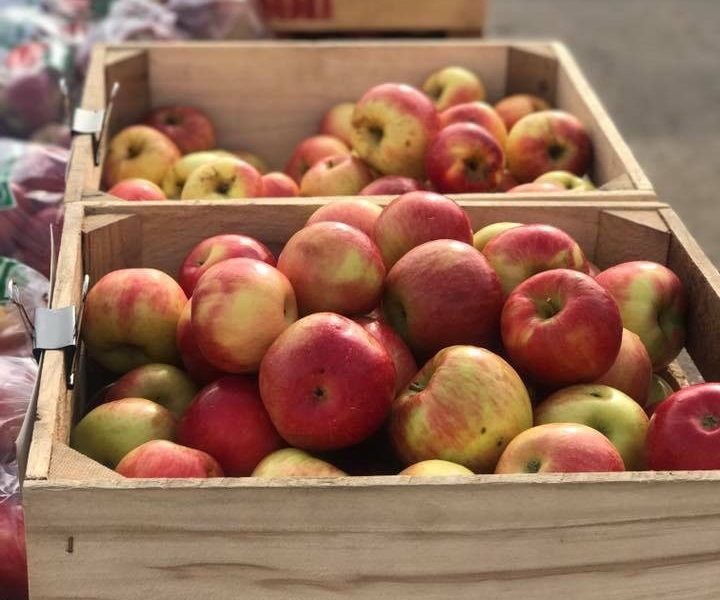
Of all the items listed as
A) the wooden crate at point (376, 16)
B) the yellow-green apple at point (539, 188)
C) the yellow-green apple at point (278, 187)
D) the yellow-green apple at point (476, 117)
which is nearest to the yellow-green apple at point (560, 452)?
the yellow-green apple at point (539, 188)

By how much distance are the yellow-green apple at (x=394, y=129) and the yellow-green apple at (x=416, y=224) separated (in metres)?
0.51

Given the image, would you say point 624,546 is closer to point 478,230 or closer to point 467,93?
point 478,230

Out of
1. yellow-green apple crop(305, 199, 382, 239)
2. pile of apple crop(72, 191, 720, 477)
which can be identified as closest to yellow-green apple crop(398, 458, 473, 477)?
pile of apple crop(72, 191, 720, 477)

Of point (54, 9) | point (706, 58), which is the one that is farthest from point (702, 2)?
point (54, 9)

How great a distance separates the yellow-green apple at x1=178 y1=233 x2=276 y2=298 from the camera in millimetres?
1561

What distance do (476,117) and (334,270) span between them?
89 centimetres

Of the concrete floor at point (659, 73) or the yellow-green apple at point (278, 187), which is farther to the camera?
the concrete floor at point (659, 73)

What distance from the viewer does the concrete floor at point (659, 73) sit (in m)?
4.89

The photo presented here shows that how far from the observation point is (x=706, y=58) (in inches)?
250

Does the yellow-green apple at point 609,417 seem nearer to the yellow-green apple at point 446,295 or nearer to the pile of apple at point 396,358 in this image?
the pile of apple at point 396,358

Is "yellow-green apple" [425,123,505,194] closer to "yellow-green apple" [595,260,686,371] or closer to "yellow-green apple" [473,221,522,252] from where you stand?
"yellow-green apple" [473,221,522,252]

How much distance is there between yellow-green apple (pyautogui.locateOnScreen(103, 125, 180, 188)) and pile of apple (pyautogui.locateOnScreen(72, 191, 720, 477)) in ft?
2.05

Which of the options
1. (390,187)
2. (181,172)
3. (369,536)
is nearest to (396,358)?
(369,536)

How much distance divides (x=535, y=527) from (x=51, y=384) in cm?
57
